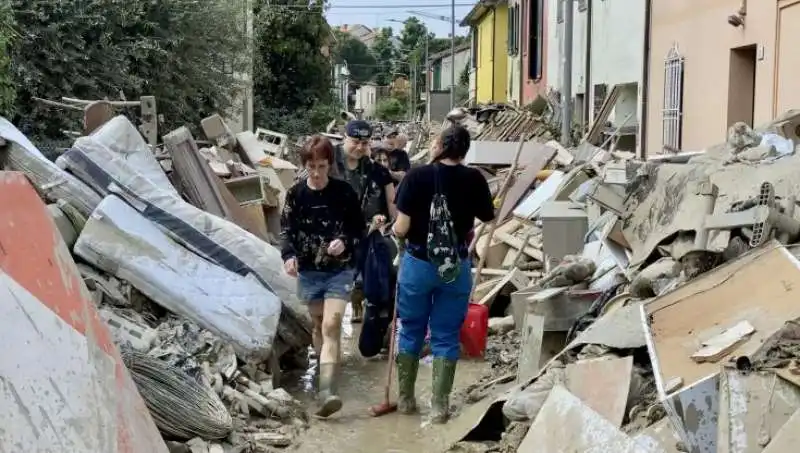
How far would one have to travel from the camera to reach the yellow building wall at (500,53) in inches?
1372

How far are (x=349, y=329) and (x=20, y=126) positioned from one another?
699cm

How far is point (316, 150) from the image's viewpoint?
17.9 ft

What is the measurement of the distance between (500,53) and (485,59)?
294 cm

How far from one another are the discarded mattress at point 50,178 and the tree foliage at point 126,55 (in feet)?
22.7

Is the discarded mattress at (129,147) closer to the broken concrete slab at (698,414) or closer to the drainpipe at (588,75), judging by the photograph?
the broken concrete slab at (698,414)

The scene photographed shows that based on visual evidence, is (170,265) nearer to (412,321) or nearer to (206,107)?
(412,321)

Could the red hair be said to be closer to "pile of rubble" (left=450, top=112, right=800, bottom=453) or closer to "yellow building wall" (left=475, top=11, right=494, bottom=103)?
"pile of rubble" (left=450, top=112, right=800, bottom=453)

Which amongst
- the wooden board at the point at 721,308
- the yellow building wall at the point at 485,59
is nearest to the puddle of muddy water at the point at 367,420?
the wooden board at the point at 721,308

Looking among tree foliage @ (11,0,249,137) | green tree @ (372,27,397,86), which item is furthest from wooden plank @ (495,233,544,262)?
green tree @ (372,27,397,86)

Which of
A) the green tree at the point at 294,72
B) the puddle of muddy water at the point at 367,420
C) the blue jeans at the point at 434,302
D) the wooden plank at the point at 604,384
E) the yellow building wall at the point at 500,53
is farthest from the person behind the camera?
the yellow building wall at the point at 500,53

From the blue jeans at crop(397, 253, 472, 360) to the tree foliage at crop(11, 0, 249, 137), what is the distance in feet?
29.1

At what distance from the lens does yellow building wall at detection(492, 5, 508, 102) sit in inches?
1372

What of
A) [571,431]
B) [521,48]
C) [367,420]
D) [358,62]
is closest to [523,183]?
[367,420]

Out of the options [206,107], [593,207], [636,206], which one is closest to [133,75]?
[206,107]
